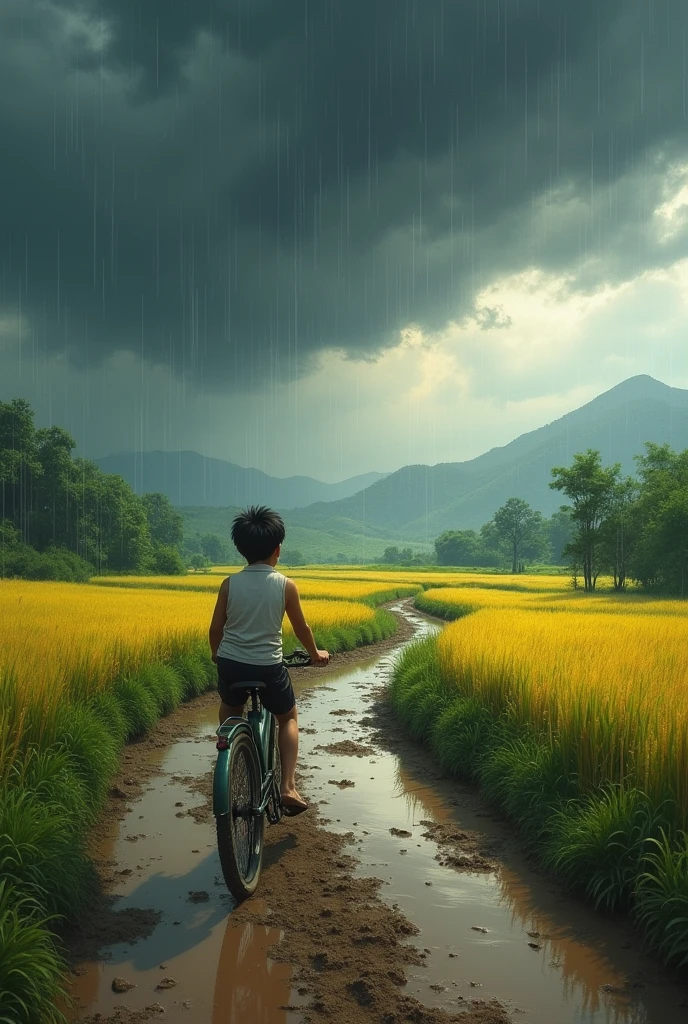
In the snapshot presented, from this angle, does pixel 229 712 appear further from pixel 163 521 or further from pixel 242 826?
pixel 163 521

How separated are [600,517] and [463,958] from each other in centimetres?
5854

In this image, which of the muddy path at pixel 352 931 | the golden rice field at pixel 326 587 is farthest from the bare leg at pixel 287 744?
the golden rice field at pixel 326 587

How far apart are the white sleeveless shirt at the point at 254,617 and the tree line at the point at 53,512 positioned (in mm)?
52671

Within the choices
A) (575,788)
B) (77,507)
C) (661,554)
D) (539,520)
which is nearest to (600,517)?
(661,554)

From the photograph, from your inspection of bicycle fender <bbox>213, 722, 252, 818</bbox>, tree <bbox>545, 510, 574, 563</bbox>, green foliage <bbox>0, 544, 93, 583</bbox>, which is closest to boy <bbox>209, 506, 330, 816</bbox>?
bicycle fender <bbox>213, 722, 252, 818</bbox>

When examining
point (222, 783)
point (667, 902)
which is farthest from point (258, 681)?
point (667, 902)

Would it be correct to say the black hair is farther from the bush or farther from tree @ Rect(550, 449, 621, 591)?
the bush

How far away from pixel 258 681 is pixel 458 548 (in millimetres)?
168168

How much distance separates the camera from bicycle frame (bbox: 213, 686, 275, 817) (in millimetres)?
4023

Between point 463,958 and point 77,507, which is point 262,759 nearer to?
point 463,958

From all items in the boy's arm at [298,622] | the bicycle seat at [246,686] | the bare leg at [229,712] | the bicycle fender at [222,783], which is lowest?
the bicycle fender at [222,783]

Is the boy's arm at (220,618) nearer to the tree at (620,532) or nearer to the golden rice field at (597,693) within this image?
the golden rice field at (597,693)

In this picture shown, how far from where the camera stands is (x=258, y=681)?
4.69 m

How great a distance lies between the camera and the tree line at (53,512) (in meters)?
54.8
